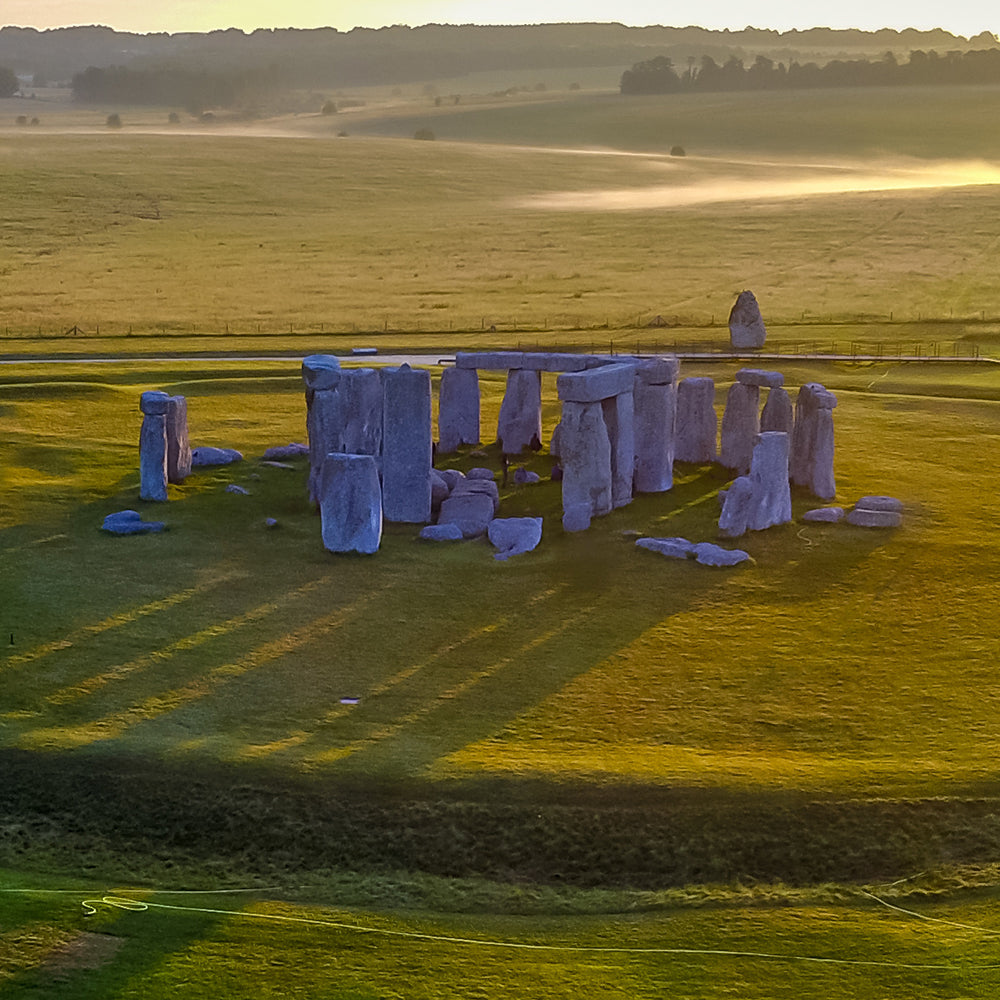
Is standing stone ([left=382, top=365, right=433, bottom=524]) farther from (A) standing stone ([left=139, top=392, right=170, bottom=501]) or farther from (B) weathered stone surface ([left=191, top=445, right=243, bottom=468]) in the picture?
(B) weathered stone surface ([left=191, top=445, right=243, bottom=468])

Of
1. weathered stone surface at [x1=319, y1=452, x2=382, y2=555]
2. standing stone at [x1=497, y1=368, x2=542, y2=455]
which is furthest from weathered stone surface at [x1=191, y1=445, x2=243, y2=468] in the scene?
weathered stone surface at [x1=319, y1=452, x2=382, y2=555]

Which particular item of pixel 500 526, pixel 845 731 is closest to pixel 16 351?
pixel 500 526

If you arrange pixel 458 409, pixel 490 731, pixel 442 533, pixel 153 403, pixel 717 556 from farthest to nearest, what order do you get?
1. pixel 458 409
2. pixel 153 403
3. pixel 442 533
4. pixel 717 556
5. pixel 490 731

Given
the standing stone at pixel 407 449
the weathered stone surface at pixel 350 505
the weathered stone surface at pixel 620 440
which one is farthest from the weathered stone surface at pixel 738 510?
the weathered stone surface at pixel 350 505

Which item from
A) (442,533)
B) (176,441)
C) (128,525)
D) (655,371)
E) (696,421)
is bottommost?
(128,525)

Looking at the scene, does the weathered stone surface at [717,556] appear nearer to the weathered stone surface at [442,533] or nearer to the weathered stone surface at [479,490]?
the weathered stone surface at [442,533]

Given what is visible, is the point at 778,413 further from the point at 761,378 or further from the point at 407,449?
the point at 407,449

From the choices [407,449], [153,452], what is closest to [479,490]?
[407,449]
